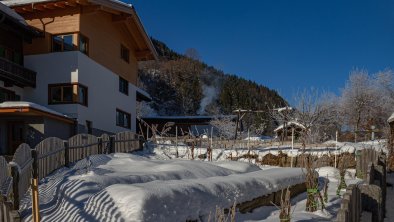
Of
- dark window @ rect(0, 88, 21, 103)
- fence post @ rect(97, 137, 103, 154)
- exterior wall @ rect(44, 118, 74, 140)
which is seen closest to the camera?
fence post @ rect(97, 137, 103, 154)

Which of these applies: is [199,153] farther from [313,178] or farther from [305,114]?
[305,114]

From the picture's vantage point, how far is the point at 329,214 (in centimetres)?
688

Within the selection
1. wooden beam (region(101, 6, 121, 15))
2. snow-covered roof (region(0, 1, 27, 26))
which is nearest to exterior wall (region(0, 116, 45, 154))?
snow-covered roof (region(0, 1, 27, 26))

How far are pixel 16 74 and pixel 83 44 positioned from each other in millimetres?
3582

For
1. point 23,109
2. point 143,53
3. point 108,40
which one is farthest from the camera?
point 143,53

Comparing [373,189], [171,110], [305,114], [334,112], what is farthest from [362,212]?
[171,110]

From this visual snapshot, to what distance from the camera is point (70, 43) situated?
64.0 feet

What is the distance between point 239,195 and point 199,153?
13079mm

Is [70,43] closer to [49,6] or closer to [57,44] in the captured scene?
[57,44]

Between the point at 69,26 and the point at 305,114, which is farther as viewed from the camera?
the point at 305,114

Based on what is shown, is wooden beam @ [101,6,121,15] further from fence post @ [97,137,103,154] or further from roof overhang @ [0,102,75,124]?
fence post @ [97,137,103,154]

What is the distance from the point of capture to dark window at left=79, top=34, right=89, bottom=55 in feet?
64.2

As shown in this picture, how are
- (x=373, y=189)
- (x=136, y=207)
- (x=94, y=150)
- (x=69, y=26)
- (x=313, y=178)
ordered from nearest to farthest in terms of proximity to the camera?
(x=373, y=189), (x=136, y=207), (x=313, y=178), (x=94, y=150), (x=69, y=26)

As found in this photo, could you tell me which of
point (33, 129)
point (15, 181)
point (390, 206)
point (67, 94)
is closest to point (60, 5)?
point (67, 94)
